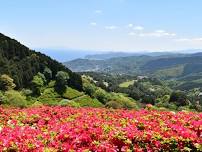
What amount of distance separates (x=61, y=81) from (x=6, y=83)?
1209 inches

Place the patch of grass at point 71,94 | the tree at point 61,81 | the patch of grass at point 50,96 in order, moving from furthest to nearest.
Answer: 1. the tree at point 61,81
2. the patch of grass at point 71,94
3. the patch of grass at point 50,96

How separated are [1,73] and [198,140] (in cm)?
14238

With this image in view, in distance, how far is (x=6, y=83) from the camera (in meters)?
140

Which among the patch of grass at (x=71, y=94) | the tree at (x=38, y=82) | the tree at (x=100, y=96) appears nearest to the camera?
the tree at (x=38, y=82)

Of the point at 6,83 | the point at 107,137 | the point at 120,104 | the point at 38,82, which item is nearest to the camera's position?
the point at 107,137

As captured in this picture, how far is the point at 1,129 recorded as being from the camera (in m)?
15.8

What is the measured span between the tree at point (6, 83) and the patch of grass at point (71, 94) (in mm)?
24021

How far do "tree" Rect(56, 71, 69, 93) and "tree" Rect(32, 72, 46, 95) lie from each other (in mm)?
5692

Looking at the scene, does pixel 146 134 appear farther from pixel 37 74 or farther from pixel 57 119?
pixel 37 74

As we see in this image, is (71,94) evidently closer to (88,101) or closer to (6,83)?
(88,101)

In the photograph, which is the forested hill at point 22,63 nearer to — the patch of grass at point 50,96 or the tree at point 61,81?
the tree at point 61,81

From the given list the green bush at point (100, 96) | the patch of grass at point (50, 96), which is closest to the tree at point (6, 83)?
the patch of grass at point (50, 96)

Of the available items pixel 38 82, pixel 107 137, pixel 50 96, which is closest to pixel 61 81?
pixel 38 82

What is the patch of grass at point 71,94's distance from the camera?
527 feet
